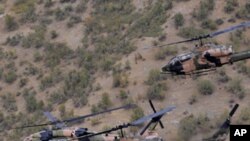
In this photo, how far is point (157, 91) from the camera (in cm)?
4481

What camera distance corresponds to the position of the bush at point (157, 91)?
4459 cm

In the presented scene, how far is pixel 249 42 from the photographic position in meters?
48.0

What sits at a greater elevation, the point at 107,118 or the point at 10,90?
the point at 10,90

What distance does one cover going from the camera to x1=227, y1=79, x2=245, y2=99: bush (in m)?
42.7

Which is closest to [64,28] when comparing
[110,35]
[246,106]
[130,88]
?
[110,35]

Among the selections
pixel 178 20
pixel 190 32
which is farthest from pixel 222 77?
pixel 178 20

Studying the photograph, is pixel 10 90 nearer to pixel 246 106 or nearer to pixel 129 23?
pixel 129 23

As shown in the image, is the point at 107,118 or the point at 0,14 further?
the point at 0,14

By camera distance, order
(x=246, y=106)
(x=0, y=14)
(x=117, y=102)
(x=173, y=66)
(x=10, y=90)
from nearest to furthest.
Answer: (x=173, y=66), (x=246, y=106), (x=117, y=102), (x=10, y=90), (x=0, y=14)

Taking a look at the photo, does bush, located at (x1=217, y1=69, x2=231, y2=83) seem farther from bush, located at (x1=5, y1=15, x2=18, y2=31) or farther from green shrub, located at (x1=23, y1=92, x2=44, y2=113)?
bush, located at (x1=5, y1=15, x2=18, y2=31)

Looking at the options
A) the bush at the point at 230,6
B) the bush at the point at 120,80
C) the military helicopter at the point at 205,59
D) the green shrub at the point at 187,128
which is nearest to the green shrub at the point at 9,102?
the bush at the point at 120,80

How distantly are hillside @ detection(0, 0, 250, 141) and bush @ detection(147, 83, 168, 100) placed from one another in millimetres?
67

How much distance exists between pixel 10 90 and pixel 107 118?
10.6 metres

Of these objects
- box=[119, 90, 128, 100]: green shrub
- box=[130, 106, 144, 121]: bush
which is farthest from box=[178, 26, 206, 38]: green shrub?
box=[130, 106, 144, 121]: bush
